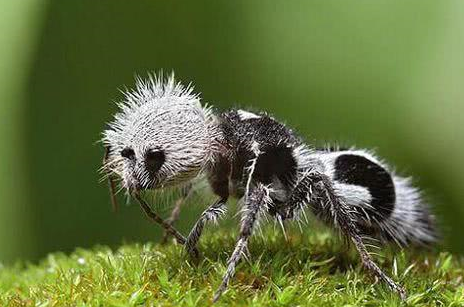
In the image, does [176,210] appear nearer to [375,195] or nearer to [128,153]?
[128,153]

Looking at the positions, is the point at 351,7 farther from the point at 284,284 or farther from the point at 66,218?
the point at 284,284

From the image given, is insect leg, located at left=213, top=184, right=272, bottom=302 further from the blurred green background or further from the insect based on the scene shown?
the blurred green background

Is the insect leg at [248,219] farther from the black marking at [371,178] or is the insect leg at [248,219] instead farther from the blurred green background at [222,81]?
the blurred green background at [222,81]

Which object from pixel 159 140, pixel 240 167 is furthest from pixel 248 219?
pixel 159 140

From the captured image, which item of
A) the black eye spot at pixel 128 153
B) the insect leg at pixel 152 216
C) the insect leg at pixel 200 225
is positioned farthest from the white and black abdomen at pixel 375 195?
the black eye spot at pixel 128 153

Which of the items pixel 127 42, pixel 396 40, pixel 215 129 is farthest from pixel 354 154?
pixel 127 42

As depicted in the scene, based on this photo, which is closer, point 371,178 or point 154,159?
point 154,159
